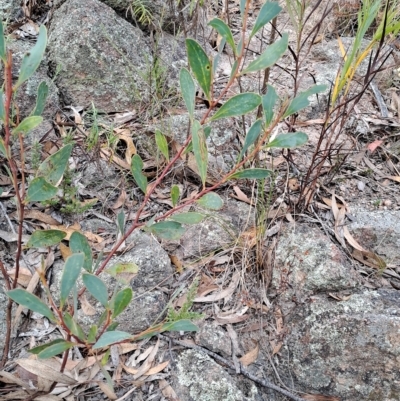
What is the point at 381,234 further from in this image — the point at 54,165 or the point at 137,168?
the point at 54,165

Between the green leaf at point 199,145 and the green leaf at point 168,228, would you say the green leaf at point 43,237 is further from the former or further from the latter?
the green leaf at point 199,145

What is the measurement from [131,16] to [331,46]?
1104 millimetres

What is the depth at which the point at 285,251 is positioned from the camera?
1469 millimetres

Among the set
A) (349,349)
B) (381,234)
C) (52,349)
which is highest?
(52,349)

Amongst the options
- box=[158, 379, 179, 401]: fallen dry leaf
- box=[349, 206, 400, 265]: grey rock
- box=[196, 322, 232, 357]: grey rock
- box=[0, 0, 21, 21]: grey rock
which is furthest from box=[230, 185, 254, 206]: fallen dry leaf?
box=[0, 0, 21, 21]: grey rock

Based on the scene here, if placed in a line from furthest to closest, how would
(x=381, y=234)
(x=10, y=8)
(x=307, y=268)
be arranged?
(x=10, y=8)
(x=381, y=234)
(x=307, y=268)

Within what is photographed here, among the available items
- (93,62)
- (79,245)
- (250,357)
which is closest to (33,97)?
(93,62)

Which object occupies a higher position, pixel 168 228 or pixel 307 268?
Answer: pixel 168 228

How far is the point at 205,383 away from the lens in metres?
1.20

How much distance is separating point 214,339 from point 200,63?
0.86m

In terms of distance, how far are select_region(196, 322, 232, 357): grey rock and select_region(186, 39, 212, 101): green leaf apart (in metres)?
0.80

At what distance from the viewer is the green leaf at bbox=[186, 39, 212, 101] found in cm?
72

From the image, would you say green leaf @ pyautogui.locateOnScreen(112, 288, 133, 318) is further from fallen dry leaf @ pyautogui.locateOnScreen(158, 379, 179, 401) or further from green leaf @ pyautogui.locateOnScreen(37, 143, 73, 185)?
fallen dry leaf @ pyautogui.locateOnScreen(158, 379, 179, 401)

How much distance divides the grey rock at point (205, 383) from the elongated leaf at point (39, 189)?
0.68 meters
